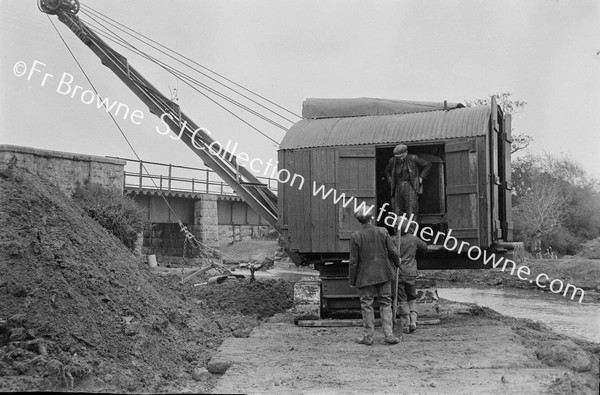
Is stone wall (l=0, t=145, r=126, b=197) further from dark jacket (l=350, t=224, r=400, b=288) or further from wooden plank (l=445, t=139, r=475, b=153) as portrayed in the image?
wooden plank (l=445, t=139, r=475, b=153)

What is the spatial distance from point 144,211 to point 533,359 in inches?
696

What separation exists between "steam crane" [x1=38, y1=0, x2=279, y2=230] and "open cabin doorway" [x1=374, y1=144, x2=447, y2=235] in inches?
89.9

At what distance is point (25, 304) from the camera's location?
6453 millimetres

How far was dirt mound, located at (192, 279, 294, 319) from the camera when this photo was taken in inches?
477

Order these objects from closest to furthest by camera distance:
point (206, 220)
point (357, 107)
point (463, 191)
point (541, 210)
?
1. point (463, 191)
2. point (357, 107)
3. point (206, 220)
4. point (541, 210)

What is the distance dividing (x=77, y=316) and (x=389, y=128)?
6.38 m

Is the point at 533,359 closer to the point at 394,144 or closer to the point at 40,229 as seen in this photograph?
the point at 394,144

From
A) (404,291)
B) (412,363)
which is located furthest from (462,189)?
(412,363)

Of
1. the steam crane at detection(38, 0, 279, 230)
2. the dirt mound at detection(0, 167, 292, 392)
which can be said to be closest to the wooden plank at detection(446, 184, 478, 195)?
the steam crane at detection(38, 0, 279, 230)

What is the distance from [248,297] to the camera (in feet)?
41.7

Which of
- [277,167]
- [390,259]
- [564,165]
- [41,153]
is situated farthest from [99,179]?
[564,165]

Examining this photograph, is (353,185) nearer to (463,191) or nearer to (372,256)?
(463,191)

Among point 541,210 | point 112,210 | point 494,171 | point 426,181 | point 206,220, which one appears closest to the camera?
point 494,171

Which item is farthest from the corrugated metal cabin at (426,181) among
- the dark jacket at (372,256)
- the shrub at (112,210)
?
the shrub at (112,210)
